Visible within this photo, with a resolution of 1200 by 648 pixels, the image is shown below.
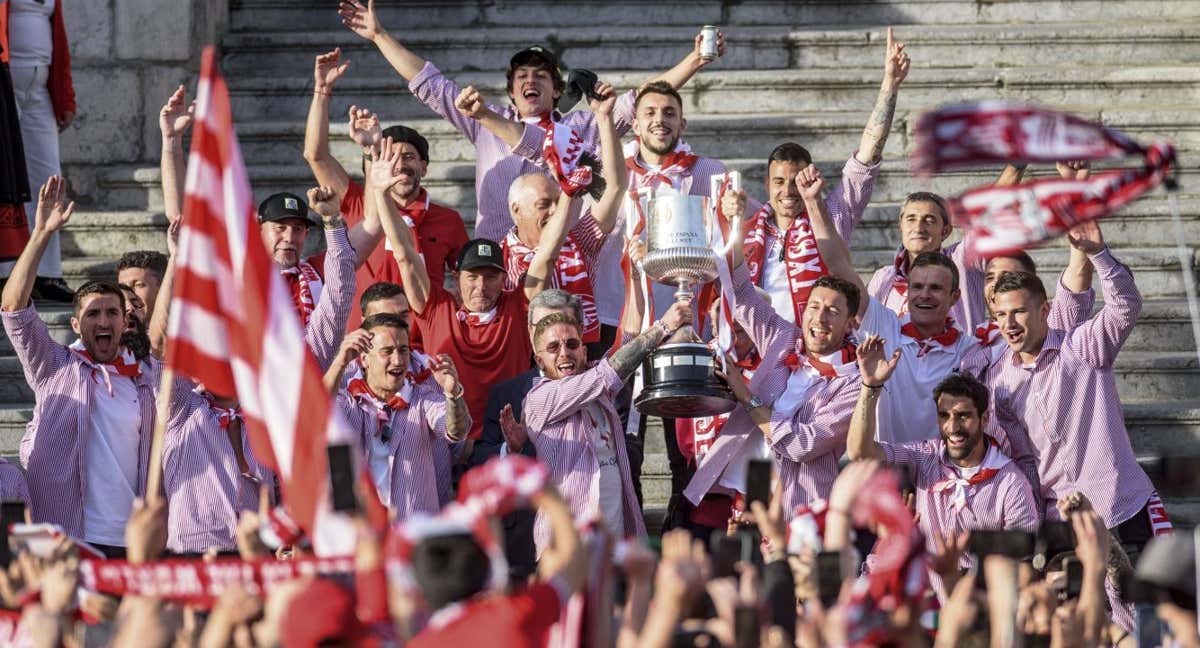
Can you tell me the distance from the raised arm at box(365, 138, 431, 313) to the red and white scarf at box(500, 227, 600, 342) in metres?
0.42

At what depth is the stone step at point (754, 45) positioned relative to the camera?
12750 millimetres

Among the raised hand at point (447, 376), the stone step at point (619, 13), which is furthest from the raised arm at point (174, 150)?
the stone step at point (619, 13)

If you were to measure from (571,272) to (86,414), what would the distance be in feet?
6.93

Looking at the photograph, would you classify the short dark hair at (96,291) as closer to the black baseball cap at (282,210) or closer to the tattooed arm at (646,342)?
the black baseball cap at (282,210)

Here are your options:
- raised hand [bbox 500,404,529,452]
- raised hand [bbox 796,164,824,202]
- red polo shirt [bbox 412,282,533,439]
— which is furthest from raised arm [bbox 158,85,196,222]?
raised hand [bbox 796,164,824,202]

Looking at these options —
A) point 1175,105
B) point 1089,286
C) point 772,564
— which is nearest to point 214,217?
point 772,564

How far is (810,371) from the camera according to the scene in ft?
28.8

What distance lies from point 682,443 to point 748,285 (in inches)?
27.9

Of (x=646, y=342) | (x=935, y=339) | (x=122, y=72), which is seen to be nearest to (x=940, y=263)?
(x=935, y=339)

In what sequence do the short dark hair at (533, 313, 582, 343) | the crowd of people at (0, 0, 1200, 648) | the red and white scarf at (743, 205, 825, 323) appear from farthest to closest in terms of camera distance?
the red and white scarf at (743, 205, 825, 323) < the short dark hair at (533, 313, 582, 343) < the crowd of people at (0, 0, 1200, 648)

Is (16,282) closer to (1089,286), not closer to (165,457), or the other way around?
(165,457)

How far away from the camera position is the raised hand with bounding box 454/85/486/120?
9.91 m

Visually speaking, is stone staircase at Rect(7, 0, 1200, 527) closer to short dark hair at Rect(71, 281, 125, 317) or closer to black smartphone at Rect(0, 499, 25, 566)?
short dark hair at Rect(71, 281, 125, 317)

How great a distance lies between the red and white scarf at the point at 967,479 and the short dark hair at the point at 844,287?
0.76 m
